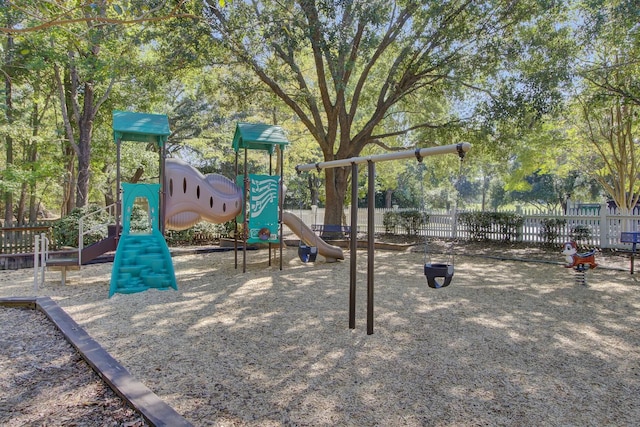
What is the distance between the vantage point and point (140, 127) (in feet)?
25.6

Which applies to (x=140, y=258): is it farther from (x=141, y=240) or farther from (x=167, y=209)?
(x=167, y=209)

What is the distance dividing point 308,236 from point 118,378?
7.36 metres

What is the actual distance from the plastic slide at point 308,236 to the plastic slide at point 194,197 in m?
1.34

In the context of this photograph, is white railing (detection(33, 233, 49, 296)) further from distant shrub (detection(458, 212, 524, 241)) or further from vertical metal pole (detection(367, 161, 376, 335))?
distant shrub (detection(458, 212, 524, 241))

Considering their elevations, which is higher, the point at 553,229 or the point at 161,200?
the point at 161,200

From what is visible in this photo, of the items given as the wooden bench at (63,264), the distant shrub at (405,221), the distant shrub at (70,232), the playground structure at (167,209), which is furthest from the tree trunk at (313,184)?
the wooden bench at (63,264)

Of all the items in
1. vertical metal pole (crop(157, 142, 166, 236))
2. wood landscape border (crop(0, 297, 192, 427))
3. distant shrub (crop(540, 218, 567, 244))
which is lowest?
wood landscape border (crop(0, 297, 192, 427))

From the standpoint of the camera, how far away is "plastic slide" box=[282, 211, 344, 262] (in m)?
10.3

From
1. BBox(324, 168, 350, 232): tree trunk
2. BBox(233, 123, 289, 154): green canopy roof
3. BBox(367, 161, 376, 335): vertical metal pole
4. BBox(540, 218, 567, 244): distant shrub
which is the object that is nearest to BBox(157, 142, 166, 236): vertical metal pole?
BBox(233, 123, 289, 154): green canopy roof

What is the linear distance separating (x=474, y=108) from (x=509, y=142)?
1619mm

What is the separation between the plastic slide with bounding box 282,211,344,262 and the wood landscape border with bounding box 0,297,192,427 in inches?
228

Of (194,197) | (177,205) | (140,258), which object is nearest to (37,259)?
(140,258)

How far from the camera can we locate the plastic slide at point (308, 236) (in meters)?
10.3

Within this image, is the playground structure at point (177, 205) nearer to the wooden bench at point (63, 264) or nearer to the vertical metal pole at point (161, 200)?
the vertical metal pole at point (161, 200)
